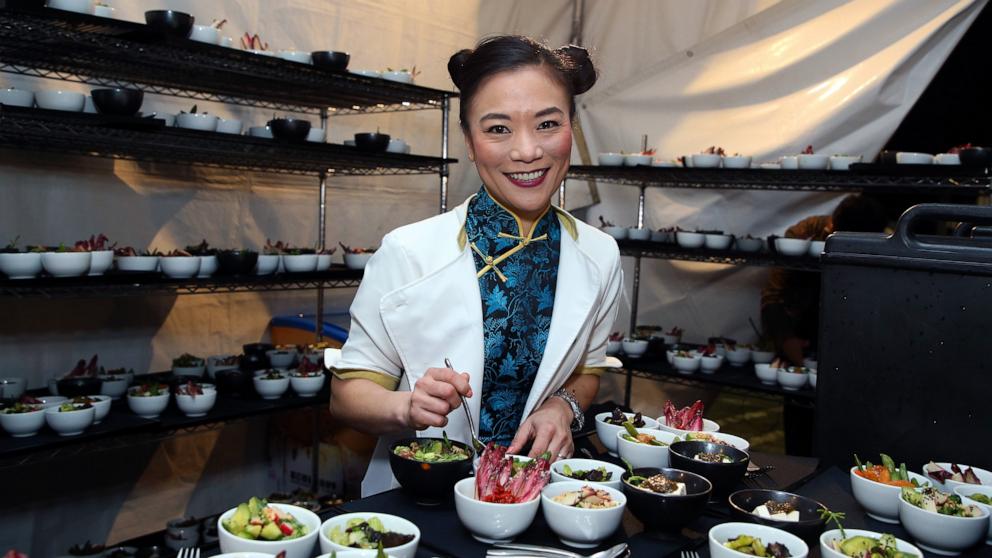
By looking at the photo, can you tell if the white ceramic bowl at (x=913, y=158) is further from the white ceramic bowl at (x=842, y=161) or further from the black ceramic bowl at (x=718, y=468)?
the black ceramic bowl at (x=718, y=468)

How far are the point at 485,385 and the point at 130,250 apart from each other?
6.20ft

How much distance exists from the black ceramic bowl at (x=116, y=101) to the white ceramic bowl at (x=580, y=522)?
7.32 feet

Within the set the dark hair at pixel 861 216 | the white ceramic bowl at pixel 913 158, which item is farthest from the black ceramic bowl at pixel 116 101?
the dark hair at pixel 861 216

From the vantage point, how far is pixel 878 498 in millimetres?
1396

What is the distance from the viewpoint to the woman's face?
1.78 m

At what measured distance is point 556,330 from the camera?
1.93 metres

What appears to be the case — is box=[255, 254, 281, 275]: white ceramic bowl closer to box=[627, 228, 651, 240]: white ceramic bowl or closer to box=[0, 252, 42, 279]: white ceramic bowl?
box=[0, 252, 42, 279]: white ceramic bowl

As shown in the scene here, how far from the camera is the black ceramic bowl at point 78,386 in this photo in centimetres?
304

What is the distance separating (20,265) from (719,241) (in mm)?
3165

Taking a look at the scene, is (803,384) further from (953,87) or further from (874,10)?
(953,87)

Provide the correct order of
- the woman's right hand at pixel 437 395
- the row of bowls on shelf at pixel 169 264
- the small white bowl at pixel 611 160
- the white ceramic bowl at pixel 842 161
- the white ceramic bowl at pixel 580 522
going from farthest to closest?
the small white bowl at pixel 611 160, the white ceramic bowl at pixel 842 161, the row of bowls on shelf at pixel 169 264, the woman's right hand at pixel 437 395, the white ceramic bowl at pixel 580 522

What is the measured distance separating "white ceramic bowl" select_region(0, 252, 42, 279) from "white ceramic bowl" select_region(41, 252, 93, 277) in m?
0.04

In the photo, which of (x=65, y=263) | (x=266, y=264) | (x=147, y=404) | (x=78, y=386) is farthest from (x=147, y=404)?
(x=266, y=264)

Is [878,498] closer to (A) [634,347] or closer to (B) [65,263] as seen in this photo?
(B) [65,263]
